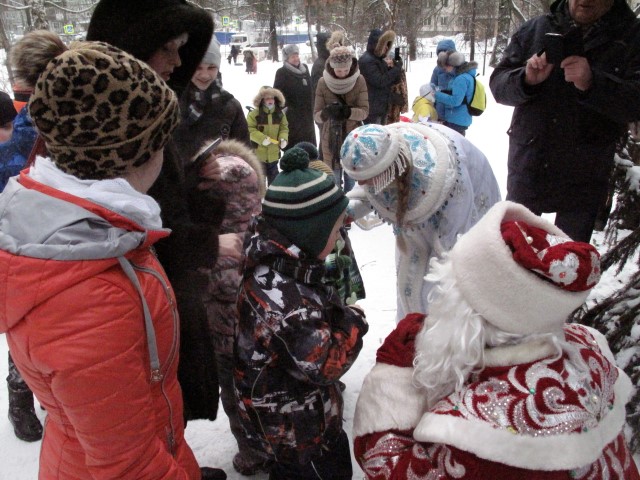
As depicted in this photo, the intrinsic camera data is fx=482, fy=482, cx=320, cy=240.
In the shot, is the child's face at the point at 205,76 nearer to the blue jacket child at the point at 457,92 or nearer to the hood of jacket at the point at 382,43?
the hood of jacket at the point at 382,43

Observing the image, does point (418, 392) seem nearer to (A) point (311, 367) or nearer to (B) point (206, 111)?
(A) point (311, 367)

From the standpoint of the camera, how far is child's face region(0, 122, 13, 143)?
321cm

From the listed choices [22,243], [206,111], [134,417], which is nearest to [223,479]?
[134,417]

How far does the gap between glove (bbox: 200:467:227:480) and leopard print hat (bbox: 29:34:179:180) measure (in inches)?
57.4

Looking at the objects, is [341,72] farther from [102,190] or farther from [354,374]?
[102,190]

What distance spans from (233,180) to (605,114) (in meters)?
1.62

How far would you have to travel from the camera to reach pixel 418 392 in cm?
121

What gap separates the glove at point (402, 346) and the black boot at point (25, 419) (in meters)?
1.95

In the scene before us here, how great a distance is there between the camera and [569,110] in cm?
226

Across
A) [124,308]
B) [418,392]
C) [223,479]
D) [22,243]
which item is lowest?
[223,479]

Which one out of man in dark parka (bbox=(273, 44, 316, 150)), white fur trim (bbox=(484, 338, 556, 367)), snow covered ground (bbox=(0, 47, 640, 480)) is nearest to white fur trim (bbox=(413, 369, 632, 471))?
white fur trim (bbox=(484, 338, 556, 367))

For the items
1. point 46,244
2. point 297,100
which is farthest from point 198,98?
point 297,100

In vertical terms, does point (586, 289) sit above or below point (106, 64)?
below

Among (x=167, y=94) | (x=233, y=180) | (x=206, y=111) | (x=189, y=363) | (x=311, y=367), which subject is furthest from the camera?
(x=206, y=111)
